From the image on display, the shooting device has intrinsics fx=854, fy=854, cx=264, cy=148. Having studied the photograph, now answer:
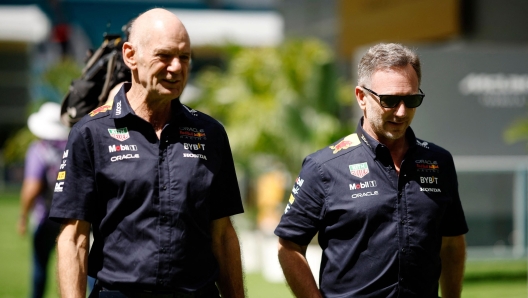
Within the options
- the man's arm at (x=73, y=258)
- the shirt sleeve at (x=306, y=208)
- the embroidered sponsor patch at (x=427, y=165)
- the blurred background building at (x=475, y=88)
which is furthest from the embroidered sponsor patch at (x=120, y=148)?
the blurred background building at (x=475, y=88)

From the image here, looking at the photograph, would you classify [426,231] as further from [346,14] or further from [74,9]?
[74,9]

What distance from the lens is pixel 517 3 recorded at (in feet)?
40.3

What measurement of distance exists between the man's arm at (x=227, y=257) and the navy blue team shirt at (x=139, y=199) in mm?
102

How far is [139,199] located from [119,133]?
0.28 metres

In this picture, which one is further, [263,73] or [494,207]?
[263,73]

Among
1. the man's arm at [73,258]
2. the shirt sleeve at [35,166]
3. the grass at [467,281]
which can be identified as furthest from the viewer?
the grass at [467,281]

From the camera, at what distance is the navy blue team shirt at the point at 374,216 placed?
3.41m

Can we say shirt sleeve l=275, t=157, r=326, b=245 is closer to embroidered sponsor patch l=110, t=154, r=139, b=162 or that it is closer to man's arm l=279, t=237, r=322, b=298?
man's arm l=279, t=237, r=322, b=298

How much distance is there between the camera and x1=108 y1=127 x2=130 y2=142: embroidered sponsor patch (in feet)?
10.9

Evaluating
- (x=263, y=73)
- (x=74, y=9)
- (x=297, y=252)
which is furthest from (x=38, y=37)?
(x=297, y=252)

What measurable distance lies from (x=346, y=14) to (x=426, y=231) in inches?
510

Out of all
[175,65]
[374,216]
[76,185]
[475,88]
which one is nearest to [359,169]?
[374,216]

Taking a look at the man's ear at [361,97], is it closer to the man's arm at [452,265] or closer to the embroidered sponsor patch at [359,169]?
the embroidered sponsor patch at [359,169]

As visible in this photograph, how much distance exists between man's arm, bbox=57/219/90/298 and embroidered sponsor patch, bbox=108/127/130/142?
351mm
